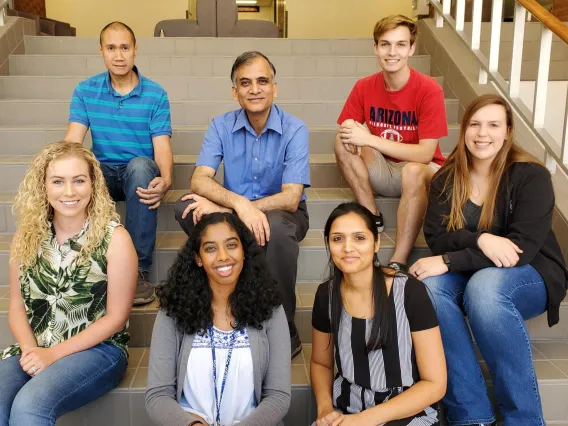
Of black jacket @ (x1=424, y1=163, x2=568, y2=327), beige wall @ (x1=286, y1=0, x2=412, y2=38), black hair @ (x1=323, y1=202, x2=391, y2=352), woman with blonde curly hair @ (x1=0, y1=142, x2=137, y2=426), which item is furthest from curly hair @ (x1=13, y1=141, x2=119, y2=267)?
Answer: beige wall @ (x1=286, y1=0, x2=412, y2=38)

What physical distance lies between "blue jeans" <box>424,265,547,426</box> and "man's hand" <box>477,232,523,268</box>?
1.0 inches

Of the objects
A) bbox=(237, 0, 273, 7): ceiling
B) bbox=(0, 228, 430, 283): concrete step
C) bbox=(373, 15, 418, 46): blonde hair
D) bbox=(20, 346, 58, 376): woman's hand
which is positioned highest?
bbox=(237, 0, 273, 7): ceiling

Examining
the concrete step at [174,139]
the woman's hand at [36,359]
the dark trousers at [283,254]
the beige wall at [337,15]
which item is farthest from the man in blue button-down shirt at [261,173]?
the beige wall at [337,15]

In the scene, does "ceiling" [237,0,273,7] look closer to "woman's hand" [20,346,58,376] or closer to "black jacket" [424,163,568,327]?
"black jacket" [424,163,568,327]

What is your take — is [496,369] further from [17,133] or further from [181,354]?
[17,133]

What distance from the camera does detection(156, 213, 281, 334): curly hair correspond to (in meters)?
1.37

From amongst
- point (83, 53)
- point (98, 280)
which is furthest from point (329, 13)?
point (98, 280)

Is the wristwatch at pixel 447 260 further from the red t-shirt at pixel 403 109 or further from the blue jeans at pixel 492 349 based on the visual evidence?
the red t-shirt at pixel 403 109

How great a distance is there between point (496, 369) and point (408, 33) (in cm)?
131

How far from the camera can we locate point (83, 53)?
3807 millimetres

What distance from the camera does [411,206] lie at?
6.50ft

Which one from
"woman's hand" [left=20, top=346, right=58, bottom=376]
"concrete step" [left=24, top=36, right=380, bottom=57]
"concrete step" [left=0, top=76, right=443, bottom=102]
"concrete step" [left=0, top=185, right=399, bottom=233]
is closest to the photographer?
"woman's hand" [left=20, top=346, right=58, bottom=376]

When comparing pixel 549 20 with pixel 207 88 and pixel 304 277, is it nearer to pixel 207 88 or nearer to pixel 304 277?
pixel 304 277

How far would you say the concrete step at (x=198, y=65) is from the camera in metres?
3.49
